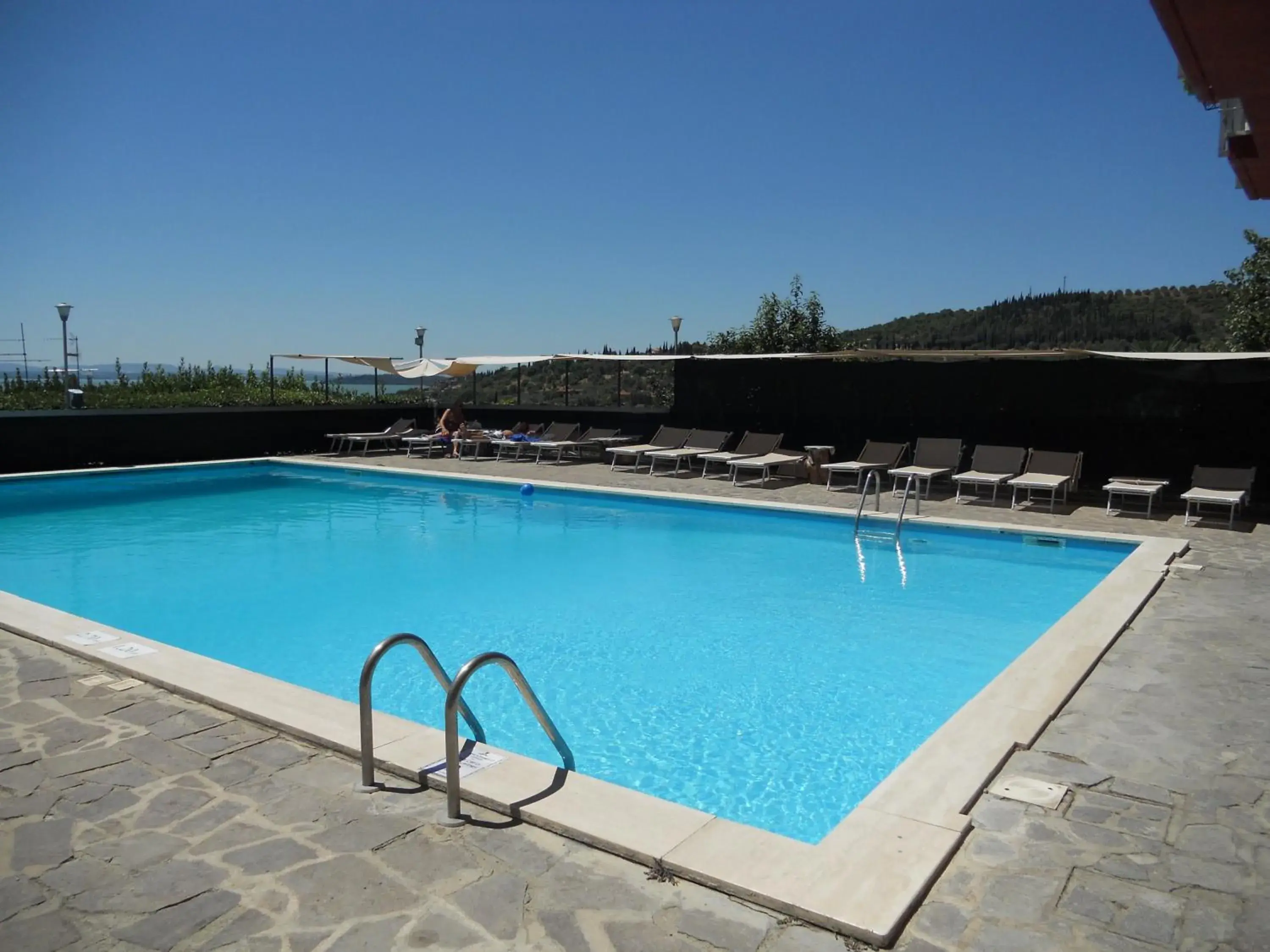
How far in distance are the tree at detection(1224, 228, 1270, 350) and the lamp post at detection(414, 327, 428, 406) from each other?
57.9 ft

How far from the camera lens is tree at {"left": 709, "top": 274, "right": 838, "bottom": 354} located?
81.9ft

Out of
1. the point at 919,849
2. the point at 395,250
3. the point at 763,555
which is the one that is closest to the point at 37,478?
the point at 763,555

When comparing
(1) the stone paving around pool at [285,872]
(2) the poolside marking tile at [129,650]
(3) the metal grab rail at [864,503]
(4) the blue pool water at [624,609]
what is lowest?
(4) the blue pool water at [624,609]

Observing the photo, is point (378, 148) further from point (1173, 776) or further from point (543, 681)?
point (1173, 776)

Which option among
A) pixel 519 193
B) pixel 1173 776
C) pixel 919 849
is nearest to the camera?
pixel 919 849

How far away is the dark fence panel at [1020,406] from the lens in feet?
37.6

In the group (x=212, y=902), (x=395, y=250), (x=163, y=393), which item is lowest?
(x=212, y=902)

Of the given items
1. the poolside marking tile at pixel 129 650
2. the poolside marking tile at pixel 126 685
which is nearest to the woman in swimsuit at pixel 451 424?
the poolside marking tile at pixel 129 650

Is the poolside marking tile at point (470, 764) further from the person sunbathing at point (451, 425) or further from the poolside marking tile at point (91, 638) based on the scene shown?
the person sunbathing at point (451, 425)

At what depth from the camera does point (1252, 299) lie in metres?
18.2

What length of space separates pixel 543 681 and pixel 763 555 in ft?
14.0

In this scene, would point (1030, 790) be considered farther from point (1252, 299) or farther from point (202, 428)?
point (1252, 299)

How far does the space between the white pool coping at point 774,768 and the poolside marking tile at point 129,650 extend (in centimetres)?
4

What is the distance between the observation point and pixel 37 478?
14.2 m
